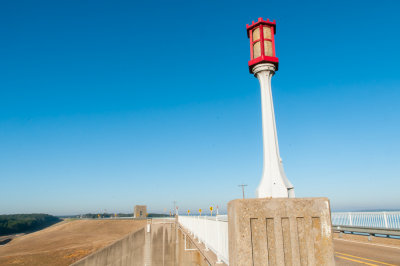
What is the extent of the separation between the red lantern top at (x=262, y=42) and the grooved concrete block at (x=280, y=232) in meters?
2.95

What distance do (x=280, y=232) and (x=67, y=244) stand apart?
52.6 metres

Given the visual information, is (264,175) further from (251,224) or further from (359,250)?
(359,250)

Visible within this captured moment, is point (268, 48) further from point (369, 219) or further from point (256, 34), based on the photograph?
point (369, 219)

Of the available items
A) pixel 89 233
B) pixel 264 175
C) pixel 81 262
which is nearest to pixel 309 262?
pixel 264 175

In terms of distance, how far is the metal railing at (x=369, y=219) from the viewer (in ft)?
41.7

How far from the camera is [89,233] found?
54406mm

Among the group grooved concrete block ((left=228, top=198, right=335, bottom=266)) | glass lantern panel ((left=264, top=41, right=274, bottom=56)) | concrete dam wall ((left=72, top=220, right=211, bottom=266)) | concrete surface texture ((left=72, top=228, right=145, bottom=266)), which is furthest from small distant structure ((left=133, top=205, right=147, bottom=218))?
grooved concrete block ((left=228, top=198, right=335, bottom=266))

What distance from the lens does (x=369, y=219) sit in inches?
564

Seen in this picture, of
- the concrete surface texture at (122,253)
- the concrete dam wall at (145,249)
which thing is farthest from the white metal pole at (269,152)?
the concrete surface texture at (122,253)

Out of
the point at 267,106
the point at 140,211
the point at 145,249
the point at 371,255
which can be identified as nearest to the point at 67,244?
the point at 140,211

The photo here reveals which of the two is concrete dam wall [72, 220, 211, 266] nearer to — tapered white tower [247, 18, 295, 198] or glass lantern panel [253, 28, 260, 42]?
tapered white tower [247, 18, 295, 198]

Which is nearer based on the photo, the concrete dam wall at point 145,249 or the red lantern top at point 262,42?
the red lantern top at point 262,42

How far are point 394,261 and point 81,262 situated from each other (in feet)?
82.2

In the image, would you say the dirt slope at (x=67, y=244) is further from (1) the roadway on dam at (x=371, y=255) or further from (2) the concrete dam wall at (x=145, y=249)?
(1) the roadway on dam at (x=371, y=255)
